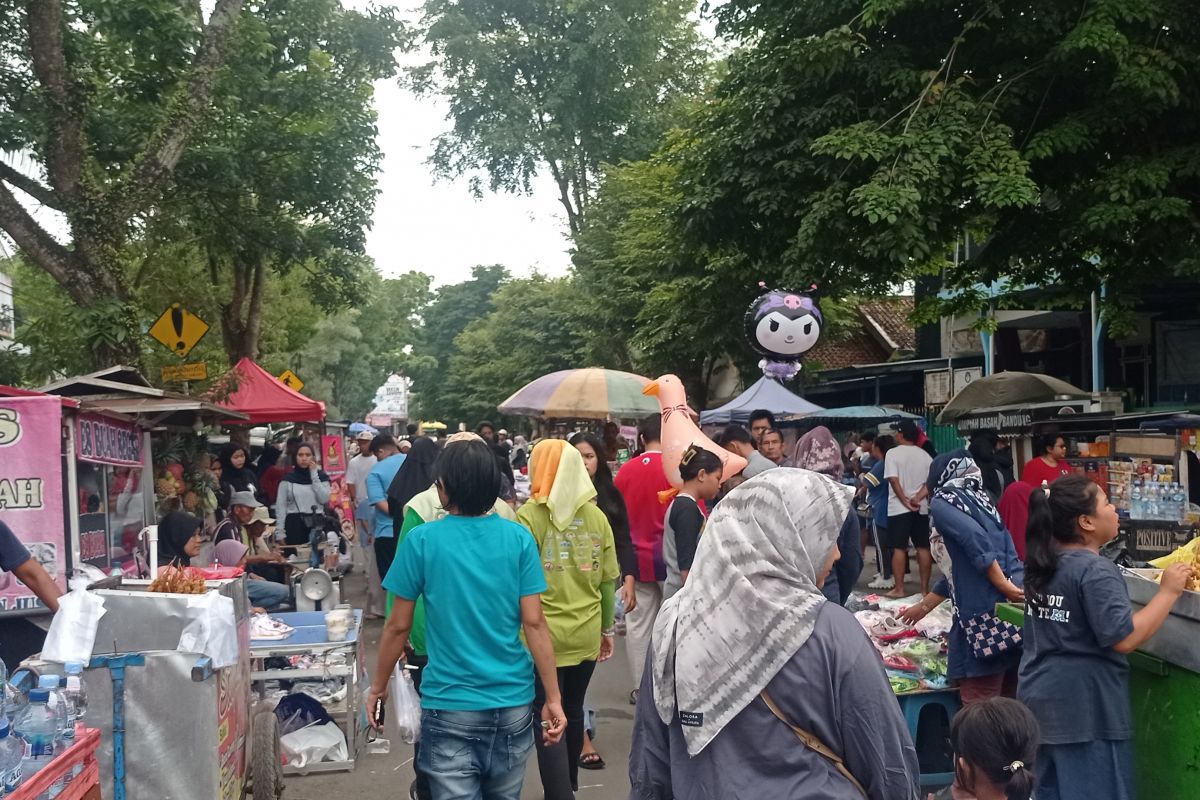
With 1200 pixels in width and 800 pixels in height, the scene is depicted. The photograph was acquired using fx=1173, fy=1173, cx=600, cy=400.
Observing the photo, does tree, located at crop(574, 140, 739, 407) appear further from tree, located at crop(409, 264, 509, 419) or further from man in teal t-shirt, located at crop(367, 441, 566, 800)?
tree, located at crop(409, 264, 509, 419)

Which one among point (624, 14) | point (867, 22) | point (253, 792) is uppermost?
point (624, 14)

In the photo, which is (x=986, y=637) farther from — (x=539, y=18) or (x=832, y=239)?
(x=539, y=18)

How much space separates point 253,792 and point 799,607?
4167mm

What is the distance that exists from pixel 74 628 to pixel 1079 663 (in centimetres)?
369

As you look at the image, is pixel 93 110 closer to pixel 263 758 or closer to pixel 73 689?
pixel 263 758

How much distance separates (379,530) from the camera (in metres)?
→ 10.4

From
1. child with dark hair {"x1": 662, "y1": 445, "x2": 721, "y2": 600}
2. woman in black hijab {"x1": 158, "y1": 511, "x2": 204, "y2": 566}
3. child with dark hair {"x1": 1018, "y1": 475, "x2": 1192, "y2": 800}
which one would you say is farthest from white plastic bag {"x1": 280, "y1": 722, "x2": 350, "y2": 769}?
child with dark hair {"x1": 1018, "y1": 475, "x2": 1192, "y2": 800}

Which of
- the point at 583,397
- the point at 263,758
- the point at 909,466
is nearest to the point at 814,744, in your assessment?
the point at 263,758

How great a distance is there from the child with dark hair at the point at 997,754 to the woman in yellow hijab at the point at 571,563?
2545 mm

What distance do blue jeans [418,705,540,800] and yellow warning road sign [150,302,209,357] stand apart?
10310mm

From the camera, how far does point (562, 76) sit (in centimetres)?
3312

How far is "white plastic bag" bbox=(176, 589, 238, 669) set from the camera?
4.76 m

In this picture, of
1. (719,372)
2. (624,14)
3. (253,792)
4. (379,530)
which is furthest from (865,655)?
(624,14)

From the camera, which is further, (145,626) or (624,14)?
(624,14)
